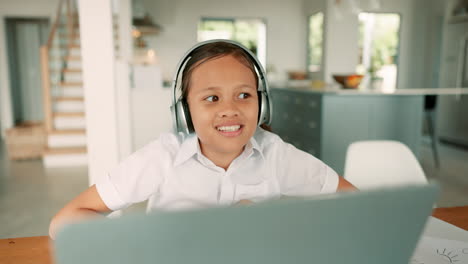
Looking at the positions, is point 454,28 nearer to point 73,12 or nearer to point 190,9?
point 190,9

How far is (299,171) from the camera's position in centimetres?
92

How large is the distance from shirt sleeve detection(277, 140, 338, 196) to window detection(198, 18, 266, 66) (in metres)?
7.16

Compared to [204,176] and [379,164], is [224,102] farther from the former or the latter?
[379,164]

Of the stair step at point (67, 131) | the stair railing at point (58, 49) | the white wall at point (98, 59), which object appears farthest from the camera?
the stair step at point (67, 131)

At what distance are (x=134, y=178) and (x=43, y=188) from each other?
127 inches

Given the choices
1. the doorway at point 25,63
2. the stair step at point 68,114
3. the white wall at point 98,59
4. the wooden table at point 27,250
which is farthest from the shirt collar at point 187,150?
the doorway at point 25,63

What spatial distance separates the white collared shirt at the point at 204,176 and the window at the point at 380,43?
6.71 metres

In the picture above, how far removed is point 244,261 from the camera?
32cm

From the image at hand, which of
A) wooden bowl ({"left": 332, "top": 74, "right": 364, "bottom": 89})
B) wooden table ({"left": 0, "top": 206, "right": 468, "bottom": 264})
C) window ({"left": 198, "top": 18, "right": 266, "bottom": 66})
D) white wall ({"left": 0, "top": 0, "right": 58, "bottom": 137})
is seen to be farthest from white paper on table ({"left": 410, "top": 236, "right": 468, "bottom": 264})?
white wall ({"left": 0, "top": 0, "right": 58, "bottom": 137})

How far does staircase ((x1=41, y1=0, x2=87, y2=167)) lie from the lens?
182 inches

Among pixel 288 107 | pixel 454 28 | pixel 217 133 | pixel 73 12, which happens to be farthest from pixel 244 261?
pixel 73 12

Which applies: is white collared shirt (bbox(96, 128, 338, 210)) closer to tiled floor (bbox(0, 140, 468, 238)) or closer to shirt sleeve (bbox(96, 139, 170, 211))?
shirt sleeve (bbox(96, 139, 170, 211))

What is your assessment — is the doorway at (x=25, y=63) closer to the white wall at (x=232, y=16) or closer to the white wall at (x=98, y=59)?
the white wall at (x=232, y=16)

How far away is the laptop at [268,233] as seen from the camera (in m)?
0.28
